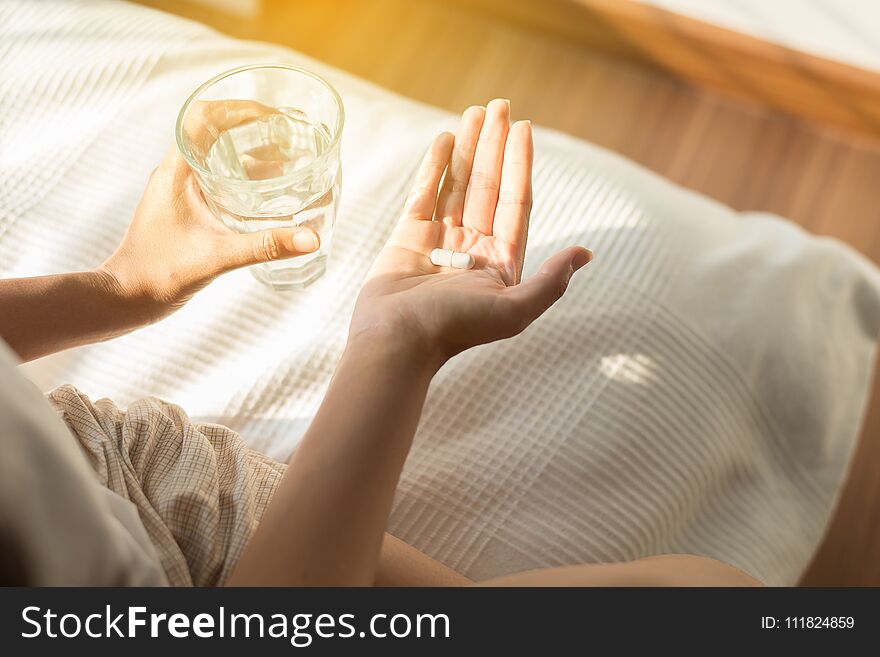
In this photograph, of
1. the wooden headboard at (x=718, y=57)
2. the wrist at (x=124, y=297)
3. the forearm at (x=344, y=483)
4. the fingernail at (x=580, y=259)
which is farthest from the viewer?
the wooden headboard at (x=718, y=57)

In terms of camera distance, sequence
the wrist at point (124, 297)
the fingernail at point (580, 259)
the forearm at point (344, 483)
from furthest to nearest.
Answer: the wrist at point (124, 297), the fingernail at point (580, 259), the forearm at point (344, 483)

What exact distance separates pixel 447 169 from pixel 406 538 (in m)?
0.38

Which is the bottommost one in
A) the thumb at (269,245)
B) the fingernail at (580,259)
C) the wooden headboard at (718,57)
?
the thumb at (269,245)

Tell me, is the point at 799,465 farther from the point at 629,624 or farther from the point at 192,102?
the point at 192,102

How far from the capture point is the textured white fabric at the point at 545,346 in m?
0.79

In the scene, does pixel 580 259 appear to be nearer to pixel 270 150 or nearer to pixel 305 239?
pixel 305 239

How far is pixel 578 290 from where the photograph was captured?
86 cm

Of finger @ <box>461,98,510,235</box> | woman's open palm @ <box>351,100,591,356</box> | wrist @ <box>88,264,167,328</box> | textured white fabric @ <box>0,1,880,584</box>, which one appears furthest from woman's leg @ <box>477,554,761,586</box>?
wrist @ <box>88,264,167,328</box>

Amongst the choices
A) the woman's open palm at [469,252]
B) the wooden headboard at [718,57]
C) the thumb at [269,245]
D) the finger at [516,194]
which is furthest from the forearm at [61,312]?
the wooden headboard at [718,57]

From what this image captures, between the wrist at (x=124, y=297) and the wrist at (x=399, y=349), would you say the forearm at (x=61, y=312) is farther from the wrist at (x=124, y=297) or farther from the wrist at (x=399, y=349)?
the wrist at (x=399, y=349)

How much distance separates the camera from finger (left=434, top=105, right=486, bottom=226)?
2.70 feet

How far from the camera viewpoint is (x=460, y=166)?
826 millimetres

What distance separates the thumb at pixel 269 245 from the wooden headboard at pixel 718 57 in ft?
3.31

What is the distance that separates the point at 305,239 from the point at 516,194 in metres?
0.21
